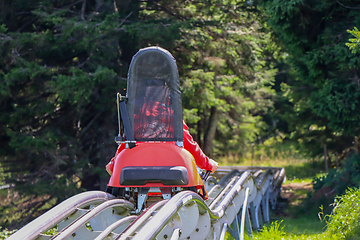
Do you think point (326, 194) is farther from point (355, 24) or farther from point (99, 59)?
point (99, 59)

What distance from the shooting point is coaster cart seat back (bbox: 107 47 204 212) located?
3.48 meters

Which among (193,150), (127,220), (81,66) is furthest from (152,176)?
(81,66)

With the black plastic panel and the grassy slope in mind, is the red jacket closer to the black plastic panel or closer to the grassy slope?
the black plastic panel

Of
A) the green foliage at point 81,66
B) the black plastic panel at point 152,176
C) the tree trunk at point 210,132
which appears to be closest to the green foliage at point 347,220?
the black plastic panel at point 152,176

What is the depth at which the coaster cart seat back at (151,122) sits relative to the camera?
348cm

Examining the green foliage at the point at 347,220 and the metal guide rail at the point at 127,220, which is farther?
the green foliage at the point at 347,220

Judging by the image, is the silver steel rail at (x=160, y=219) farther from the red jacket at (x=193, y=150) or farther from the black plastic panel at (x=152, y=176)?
the red jacket at (x=193, y=150)

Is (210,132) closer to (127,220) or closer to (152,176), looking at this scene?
(152,176)

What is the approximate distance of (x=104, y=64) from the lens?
9.26 m

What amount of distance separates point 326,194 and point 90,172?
572 centimetres

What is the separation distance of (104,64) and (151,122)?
5956 millimetres

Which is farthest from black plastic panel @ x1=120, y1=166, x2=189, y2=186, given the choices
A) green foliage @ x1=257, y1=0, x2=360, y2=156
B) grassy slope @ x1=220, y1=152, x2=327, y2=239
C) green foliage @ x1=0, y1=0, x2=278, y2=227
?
green foliage @ x1=0, y1=0, x2=278, y2=227

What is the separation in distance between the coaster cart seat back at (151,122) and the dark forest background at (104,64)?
4.24 meters

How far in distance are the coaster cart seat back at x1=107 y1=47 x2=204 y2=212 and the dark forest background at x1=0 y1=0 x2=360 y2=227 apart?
4243 millimetres
